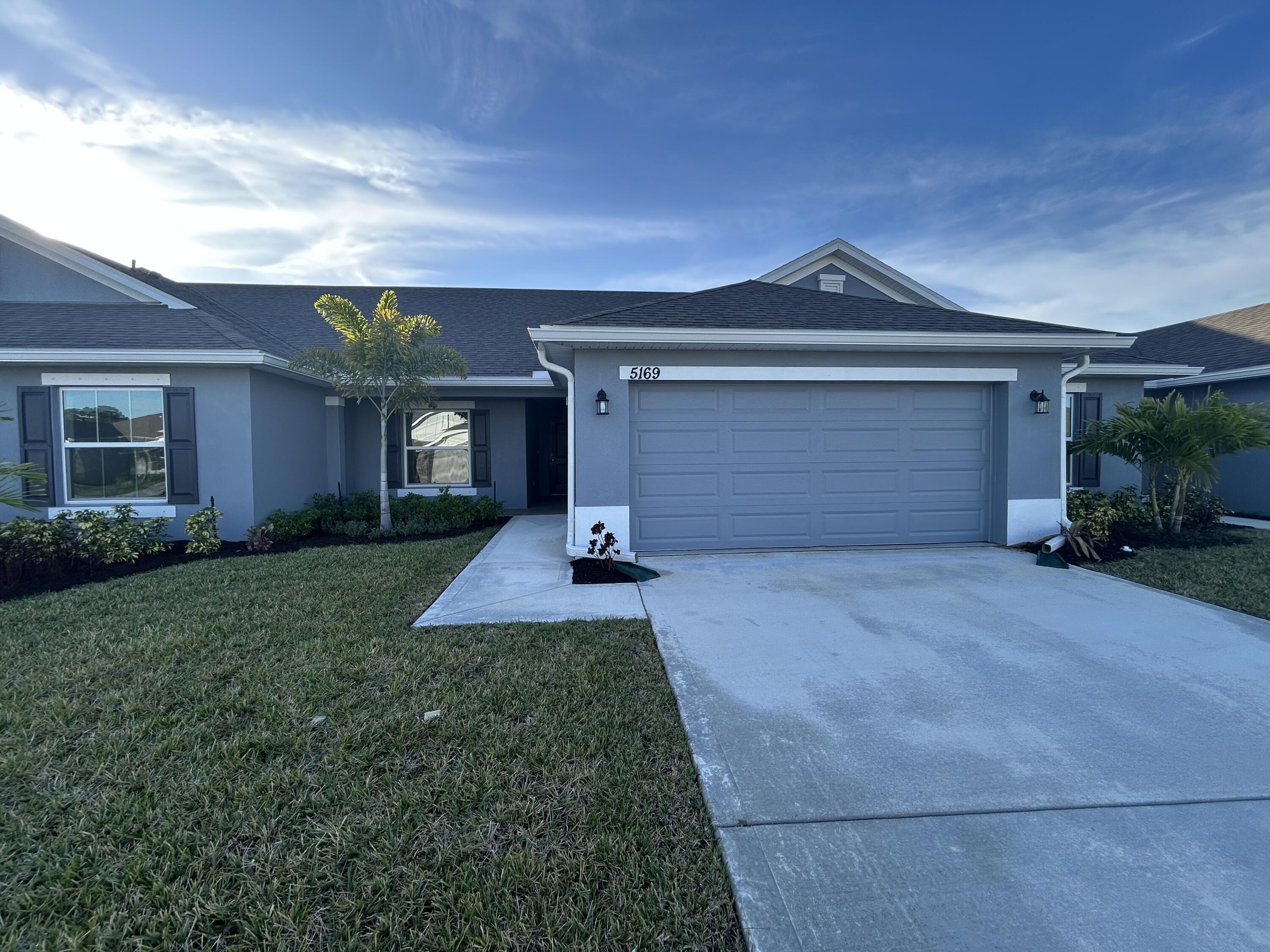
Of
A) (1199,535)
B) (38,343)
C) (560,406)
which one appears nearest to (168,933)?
(38,343)

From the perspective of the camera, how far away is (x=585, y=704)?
11.5 feet

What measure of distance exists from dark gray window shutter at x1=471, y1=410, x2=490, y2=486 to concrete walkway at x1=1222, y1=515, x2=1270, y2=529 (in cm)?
1323

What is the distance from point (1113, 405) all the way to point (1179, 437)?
3.18 meters

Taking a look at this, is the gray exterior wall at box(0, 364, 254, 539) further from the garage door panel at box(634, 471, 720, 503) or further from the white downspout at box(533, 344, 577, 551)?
the garage door panel at box(634, 471, 720, 503)

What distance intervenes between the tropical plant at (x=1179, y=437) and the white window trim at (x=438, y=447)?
10530 millimetres

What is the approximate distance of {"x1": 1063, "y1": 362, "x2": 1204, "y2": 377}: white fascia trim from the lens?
10484 millimetres

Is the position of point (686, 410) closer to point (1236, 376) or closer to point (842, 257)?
point (842, 257)

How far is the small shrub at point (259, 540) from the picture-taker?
830 centimetres

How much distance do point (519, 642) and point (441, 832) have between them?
6.97ft

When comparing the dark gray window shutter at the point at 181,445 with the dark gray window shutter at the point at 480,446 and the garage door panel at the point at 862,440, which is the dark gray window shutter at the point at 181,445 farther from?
the garage door panel at the point at 862,440

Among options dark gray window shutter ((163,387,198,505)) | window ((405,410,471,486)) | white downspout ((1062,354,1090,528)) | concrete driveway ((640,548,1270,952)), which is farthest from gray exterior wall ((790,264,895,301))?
dark gray window shutter ((163,387,198,505))

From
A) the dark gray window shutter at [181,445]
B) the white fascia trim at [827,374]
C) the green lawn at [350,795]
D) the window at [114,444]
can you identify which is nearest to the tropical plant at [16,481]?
the window at [114,444]

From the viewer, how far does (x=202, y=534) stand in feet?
26.5

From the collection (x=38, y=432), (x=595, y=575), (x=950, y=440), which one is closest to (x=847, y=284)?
(x=950, y=440)
